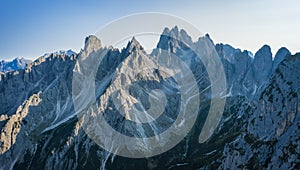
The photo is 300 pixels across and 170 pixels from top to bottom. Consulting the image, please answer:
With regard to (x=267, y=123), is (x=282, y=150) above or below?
below

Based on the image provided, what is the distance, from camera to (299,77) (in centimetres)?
13500

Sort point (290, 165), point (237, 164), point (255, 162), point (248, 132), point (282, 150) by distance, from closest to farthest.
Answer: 1. point (290, 165)
2. point (282, 150)
3. point (255, 162)
4. point (237, 164)
5. point (248, 132)

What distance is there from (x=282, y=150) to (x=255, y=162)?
14.5 m

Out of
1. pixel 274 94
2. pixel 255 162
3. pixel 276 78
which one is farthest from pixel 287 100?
pixel 255 162

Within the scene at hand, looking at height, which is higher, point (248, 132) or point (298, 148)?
point (248, 132)

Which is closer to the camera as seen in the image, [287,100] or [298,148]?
[298,148]

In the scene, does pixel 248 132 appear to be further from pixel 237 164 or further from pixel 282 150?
pixel 282 150

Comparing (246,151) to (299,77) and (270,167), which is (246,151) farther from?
(299,77)

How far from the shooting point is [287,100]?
130000 millimetres

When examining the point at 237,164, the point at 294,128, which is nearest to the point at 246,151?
the point at 237,164

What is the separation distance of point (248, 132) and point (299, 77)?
104 feet

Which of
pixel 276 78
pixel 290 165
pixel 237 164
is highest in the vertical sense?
pixel 276 78

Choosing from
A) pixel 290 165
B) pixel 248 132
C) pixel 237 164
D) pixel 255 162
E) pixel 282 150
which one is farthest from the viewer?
pixel 248 132

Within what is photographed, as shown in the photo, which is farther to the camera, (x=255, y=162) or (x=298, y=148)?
(x=255, y=162)
